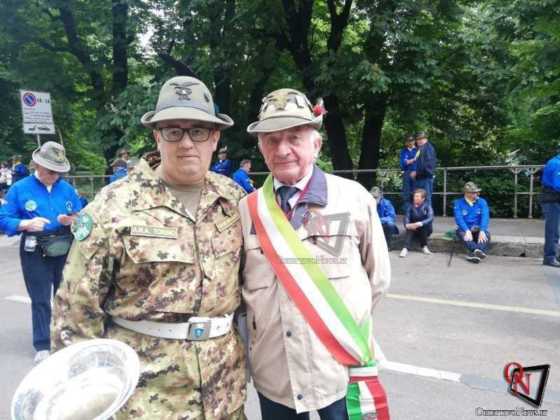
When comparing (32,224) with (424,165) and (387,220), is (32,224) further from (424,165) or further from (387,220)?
(424,165)

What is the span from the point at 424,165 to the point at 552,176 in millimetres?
2376

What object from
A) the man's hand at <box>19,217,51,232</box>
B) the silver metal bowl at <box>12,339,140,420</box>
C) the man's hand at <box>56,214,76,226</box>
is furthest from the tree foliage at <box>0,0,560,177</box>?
the silver metal bowl at <box>12,339,140,420</box>

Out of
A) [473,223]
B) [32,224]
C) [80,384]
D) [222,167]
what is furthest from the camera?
[222,167]

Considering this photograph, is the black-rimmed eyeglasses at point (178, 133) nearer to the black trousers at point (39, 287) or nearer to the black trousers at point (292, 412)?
the black trousers at point (292, 412)

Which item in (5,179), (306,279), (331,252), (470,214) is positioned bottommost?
(470,214)

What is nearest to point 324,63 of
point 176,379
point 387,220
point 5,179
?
point 387,220

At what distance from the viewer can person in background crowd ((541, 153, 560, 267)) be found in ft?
23.0

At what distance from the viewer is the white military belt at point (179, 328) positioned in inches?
70.4

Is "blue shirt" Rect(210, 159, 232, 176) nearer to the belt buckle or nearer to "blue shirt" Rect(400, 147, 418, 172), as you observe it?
"blue shirt" Rect(400, 147, 418, 172)

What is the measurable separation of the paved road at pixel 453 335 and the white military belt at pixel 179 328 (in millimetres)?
810

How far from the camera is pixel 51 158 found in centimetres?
425

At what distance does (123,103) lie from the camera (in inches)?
449

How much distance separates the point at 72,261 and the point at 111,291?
19 centimetres

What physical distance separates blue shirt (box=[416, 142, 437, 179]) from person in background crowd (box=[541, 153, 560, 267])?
2.17 meters
